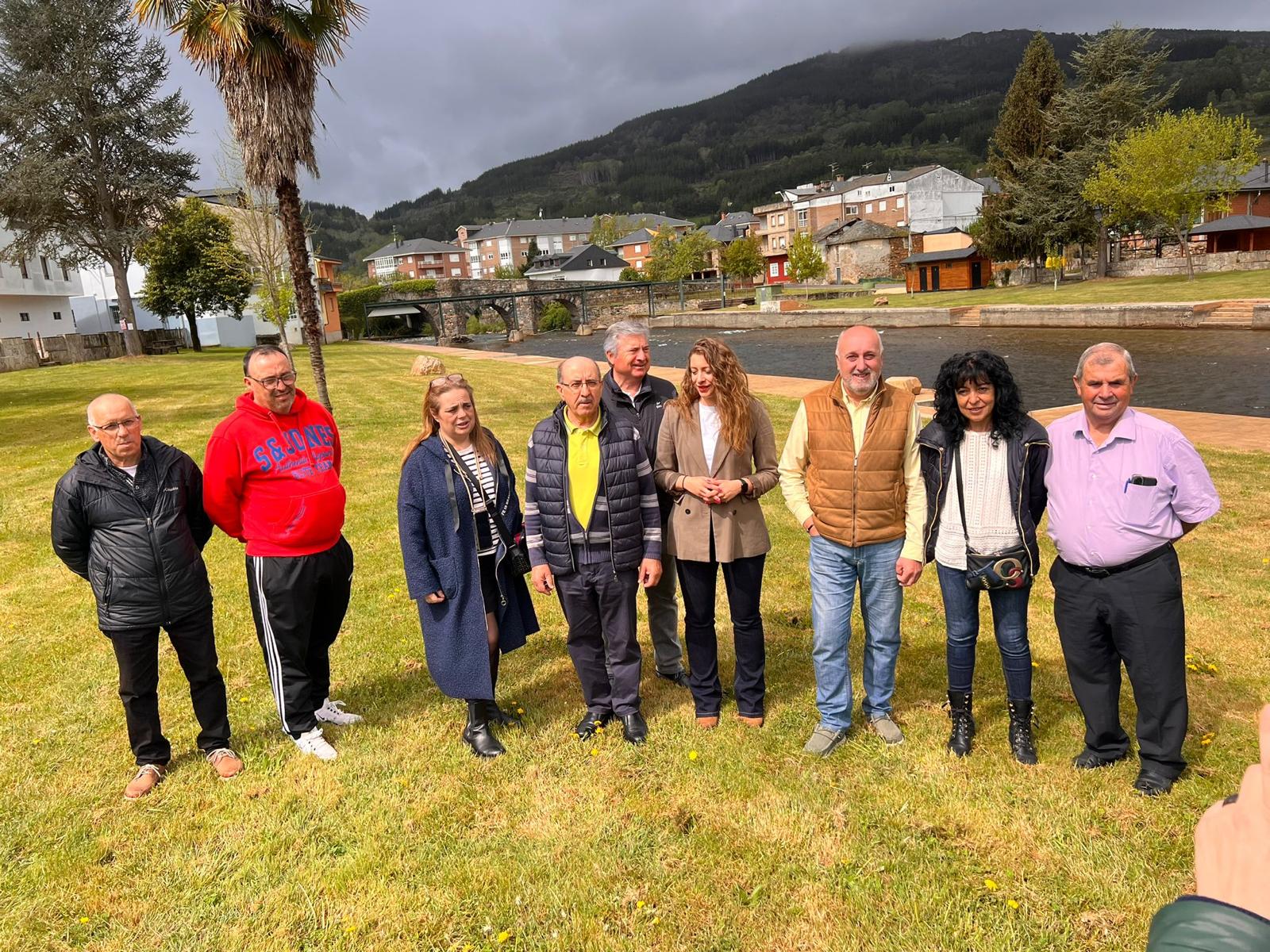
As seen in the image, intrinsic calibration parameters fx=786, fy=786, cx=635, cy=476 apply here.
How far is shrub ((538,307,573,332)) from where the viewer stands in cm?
7938

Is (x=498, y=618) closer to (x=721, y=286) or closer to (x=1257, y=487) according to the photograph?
(x=1257, y=487)

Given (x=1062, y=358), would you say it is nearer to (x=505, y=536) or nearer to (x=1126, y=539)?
(x=1126, y=539)

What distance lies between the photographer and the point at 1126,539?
3316 mm

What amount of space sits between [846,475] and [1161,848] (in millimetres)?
1956

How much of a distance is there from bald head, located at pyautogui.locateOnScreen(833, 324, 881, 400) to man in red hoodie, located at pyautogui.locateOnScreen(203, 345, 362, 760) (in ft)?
8.39

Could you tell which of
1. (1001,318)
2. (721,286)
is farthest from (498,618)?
(721,286)

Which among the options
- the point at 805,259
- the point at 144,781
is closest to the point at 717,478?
the point at 144,781

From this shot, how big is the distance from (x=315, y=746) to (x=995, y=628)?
3.49 metres

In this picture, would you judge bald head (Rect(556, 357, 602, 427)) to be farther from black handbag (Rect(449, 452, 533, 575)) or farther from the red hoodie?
the red hoodie

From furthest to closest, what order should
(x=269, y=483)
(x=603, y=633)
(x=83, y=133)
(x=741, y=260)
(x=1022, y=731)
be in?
(x=741, y=260)
(x=83, y=133)
(x=603, y=633)
(x=269, y=483)
(x=1022, y=731)

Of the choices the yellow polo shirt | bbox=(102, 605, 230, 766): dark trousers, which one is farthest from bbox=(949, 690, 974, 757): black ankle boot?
bbox=(102, 605, 230, 766): dark trousers

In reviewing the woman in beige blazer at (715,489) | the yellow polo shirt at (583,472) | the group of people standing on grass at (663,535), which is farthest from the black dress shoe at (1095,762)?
the yellow polo shirt at (583,472)

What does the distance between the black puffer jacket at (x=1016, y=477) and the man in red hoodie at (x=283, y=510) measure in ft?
9.50

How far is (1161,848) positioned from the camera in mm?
3141
